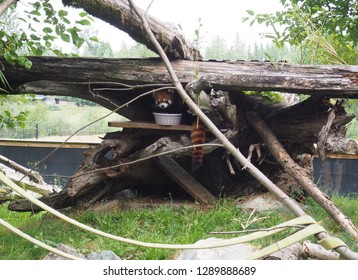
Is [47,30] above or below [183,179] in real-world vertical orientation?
above

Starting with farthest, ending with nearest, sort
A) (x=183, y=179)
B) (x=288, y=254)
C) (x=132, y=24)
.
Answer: (x=183, y=179), (x=132, y=24), (x=288, y=254)

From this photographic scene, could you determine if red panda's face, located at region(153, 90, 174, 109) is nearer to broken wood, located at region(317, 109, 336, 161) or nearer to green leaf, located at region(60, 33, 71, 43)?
green leaf, located at region(60, 33, 71, 43)

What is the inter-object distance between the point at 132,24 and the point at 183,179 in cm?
140

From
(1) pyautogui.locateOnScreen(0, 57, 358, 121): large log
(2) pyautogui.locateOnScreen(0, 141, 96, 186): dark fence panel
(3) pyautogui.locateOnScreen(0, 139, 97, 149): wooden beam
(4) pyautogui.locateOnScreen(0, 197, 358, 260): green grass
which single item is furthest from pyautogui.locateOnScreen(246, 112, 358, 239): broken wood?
(2) pyautogui.locateOnScreen(0, 141, 96, 186): dark fence panel

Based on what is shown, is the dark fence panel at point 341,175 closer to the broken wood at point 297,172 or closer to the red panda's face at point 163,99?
the broken wood at point 297,172

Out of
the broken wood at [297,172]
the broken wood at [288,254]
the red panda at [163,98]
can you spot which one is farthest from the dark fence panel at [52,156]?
the broken wood at [288,254]

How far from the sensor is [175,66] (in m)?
3.52

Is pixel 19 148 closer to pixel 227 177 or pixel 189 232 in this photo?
pixel 227 177

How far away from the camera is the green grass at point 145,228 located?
2844mm

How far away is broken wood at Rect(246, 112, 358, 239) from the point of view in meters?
3.22

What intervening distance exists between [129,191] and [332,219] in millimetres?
1804

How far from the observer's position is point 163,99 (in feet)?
12.6

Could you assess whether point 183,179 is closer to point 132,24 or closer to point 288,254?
point 132,24

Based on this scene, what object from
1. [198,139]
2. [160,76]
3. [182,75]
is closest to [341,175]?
[198,139]
